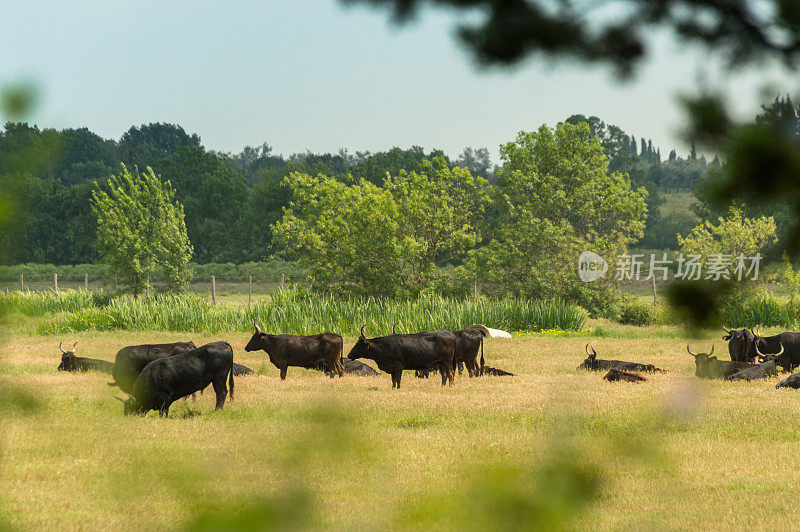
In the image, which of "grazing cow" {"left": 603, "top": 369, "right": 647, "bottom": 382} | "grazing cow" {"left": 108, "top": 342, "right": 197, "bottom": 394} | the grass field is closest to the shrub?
the grass field

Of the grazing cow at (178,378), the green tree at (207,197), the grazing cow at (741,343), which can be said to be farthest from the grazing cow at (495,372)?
the green tree at (207,197)

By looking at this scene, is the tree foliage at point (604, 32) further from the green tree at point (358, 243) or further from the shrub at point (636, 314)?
the shrub at point (636, 314)

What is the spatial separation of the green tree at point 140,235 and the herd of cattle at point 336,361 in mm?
16787

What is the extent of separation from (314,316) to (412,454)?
1709 centimetres

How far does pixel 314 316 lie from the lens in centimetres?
2502

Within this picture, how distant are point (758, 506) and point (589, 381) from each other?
754cm

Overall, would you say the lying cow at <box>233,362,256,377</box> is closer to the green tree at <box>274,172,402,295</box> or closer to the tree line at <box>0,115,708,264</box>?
the green tree at <box>274,172,402,295</box>

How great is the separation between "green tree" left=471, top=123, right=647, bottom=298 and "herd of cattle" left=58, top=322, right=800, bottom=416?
49.2ft

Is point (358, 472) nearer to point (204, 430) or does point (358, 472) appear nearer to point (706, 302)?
point (204, 430)

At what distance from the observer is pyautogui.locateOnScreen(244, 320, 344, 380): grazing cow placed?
15.2m

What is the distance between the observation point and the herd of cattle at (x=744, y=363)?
14.1m

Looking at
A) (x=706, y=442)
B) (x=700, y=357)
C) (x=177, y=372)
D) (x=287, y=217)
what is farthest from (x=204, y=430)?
(x=287, y=217)

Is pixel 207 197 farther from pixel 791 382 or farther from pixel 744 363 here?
pixel 791 382

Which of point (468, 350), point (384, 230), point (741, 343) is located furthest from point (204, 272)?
point (741, 343)
